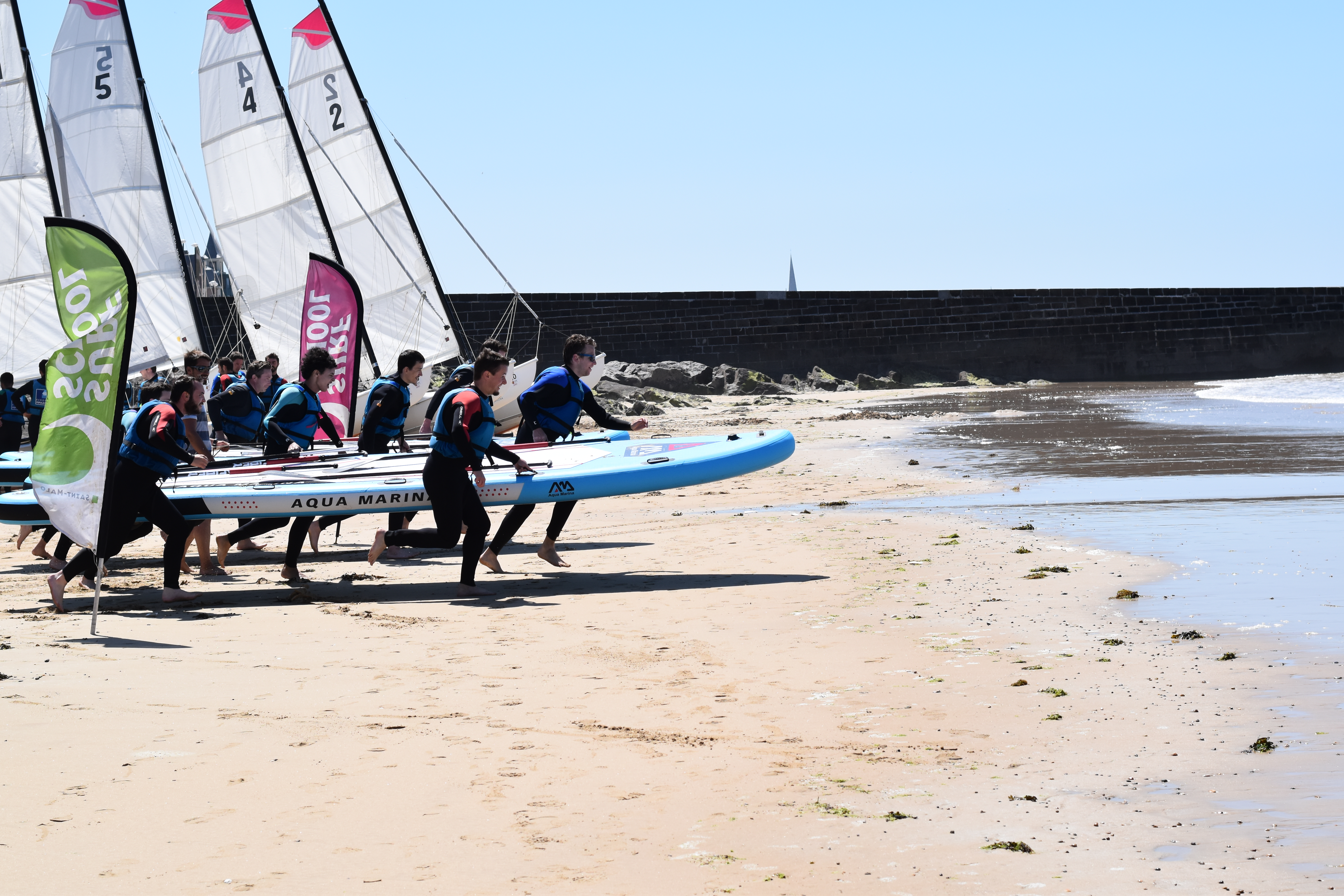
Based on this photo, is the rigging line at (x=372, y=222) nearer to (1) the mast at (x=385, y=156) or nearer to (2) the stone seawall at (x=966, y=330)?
(1) the mast at (x=385, y=156)

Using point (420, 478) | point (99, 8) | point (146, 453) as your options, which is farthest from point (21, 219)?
point (146, 453)

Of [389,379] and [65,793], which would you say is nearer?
[65,793]

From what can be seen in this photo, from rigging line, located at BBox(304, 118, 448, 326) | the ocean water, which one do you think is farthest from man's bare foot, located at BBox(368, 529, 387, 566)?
rigging line, located at BBox(304, 118, 448, 326)

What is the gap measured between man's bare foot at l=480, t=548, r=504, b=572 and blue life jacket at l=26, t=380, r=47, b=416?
30.9ft

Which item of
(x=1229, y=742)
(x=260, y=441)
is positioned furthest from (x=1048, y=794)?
(x=260, y=441)

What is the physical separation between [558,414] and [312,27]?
13618mm

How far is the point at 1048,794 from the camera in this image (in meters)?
3.73

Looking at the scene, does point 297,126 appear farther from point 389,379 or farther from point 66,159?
point 389,379

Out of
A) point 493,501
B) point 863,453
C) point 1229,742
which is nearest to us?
point 1229,742

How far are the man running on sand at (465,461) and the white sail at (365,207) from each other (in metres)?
12.6

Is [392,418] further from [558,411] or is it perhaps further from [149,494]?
[149,494]

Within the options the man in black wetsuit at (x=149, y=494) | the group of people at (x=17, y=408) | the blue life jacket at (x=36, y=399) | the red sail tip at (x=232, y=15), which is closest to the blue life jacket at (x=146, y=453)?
the man in black wetsuit at (x=149, y=494)

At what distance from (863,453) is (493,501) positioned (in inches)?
348

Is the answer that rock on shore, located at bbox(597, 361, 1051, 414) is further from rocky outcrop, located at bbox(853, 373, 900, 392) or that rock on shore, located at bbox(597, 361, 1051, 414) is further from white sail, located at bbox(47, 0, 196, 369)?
white sail, located at bbox(47, 0, 196, 369)
